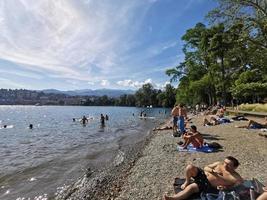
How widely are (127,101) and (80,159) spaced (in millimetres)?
168456

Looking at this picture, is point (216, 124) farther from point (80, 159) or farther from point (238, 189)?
point (238, 189)

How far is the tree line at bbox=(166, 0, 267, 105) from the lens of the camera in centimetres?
2053

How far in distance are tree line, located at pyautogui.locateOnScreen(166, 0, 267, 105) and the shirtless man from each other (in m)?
14.9

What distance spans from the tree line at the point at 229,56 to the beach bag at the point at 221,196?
51.8ft

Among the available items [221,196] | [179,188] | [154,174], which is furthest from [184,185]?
[154,174]

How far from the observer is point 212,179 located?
7195 mm

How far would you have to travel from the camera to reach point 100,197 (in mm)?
9305

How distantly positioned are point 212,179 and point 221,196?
830 millimetres

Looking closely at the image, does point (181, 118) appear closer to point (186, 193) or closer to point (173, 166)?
point (173, 166)

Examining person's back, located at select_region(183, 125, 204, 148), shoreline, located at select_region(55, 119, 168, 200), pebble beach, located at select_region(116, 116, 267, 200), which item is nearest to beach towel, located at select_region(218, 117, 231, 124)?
pebble beach, located at select_region(116, 116, 267, 200)

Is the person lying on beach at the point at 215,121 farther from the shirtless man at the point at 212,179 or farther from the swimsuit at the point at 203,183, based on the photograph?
the swimsuit at the point at 203,183

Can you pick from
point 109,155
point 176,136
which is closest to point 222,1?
point 176,136

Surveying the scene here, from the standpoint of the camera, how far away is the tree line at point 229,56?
20.5 meters

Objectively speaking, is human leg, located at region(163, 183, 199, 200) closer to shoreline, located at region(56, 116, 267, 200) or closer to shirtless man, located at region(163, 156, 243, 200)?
shirtless man, located at region(163, 156, 243, 200)
